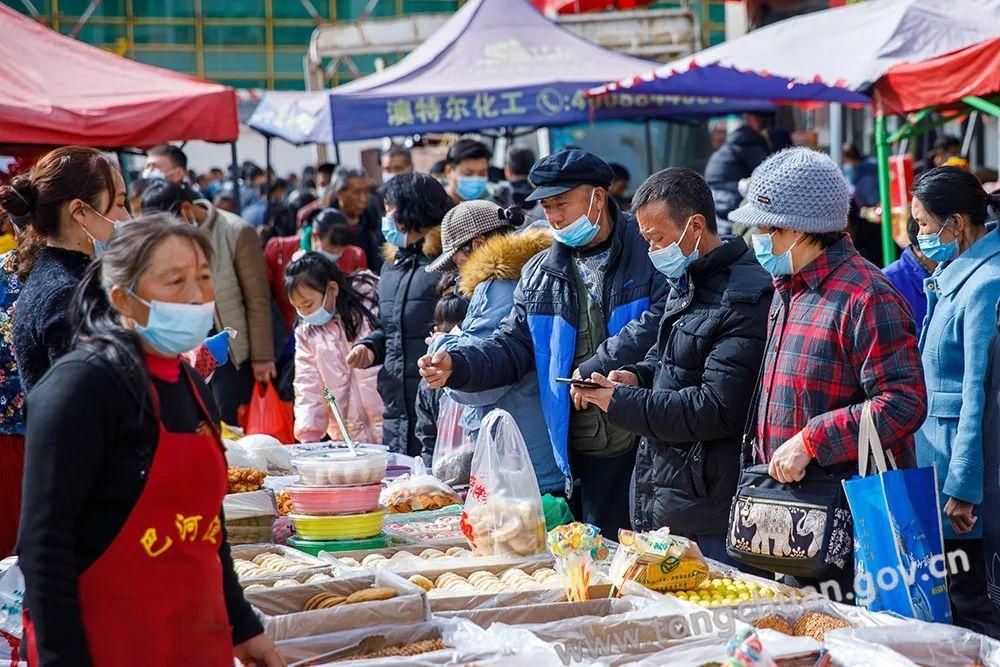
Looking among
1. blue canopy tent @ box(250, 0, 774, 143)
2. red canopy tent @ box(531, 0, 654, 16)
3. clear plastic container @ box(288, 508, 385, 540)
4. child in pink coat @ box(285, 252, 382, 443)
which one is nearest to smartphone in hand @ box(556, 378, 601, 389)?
clear plastic container @ box(288, 508, 385, 540)

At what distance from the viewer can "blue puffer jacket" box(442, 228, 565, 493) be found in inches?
203

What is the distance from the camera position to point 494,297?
17.5 feet

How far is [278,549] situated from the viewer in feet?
14.3

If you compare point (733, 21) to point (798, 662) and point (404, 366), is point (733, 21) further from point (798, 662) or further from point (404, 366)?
point (798, 662)

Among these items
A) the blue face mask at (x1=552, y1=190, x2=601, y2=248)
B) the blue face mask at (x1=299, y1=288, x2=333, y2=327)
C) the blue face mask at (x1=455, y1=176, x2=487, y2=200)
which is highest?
the blue face mask at (x1=455, y1=176, x2=487, y2=200)

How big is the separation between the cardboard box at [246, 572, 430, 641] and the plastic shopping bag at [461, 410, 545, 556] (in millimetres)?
553

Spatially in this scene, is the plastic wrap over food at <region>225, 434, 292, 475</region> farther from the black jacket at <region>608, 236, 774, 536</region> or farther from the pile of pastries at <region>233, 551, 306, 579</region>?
the black jacket at <region>608, 236, 774, 536</region>

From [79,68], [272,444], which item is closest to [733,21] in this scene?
[79,68]

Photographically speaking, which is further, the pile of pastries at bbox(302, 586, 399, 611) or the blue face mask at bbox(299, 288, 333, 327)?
the blue face mask at bbox(299, 288, 333, 327)

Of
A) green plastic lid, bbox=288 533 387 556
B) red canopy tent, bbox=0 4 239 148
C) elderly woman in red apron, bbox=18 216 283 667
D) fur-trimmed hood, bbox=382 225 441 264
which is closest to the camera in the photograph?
elderly woman in red apron, bbox=18 216 283 667

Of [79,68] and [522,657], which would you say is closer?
[522,657]

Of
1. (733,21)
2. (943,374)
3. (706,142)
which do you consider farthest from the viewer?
(733,21)

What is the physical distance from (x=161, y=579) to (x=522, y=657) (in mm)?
1067
